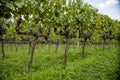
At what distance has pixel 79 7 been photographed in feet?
71.6

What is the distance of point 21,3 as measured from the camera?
3605 mm

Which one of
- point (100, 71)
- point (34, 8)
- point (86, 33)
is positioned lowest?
point (100, 71)

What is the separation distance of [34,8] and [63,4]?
373cm

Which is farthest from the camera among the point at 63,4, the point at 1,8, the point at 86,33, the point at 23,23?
the point at 86,33

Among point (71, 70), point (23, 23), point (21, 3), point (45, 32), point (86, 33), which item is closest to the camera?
point (21, 3)

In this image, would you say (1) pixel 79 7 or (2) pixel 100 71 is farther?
(1) pixel 79 7

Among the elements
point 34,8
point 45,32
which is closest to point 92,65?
point 45,32

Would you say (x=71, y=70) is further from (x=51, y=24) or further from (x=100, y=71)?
(x=51, y=24)

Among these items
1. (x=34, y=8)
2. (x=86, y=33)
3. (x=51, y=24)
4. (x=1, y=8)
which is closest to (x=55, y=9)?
(x=51, y=24)

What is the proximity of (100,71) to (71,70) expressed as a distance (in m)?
2.36

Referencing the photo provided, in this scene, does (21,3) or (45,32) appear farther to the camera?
(45,32)

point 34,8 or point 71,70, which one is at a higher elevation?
point 34,8

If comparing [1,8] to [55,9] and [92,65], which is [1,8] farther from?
[92,65]

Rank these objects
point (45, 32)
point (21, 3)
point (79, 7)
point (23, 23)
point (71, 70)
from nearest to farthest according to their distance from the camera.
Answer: point (21, 3) → point (23, 23) → point (71, 70) → point (45, 32) → point (79, 7)
